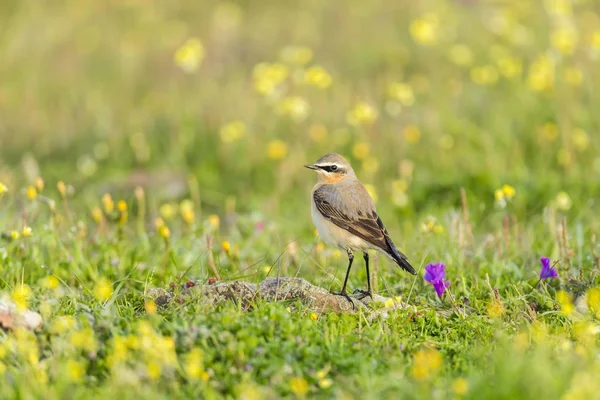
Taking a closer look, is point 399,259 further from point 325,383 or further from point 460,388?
point 460,388

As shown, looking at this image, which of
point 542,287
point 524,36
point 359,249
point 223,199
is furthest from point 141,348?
point 524,36

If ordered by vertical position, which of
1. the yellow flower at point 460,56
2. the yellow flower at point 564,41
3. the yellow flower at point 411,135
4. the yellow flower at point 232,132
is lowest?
the yellow flower at point 411,135

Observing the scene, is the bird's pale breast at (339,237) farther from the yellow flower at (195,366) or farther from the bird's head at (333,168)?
the yellow flower at (195,366)

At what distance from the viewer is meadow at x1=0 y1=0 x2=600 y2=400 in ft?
15.8

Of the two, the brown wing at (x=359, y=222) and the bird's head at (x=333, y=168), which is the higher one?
the bird's head at (x=333, y=168)

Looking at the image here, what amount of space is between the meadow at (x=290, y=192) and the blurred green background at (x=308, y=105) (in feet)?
0.14

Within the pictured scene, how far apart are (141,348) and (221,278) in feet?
7.70

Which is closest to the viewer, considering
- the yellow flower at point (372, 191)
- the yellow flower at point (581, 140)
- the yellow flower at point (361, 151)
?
the yellow flower at point (372, 191)

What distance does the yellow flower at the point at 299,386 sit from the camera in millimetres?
4297

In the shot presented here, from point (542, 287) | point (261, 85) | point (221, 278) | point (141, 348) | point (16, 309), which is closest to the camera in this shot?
point (141, 348)

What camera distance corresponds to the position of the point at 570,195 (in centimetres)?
987

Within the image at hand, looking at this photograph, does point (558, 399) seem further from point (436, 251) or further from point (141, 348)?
point (436, 251)

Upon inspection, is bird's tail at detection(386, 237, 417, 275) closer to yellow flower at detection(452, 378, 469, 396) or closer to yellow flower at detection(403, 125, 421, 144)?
yellow flower at detection(452, 378, 469, 396)

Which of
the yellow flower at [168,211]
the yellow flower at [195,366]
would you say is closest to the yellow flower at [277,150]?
the yellow flower at [168,211]
